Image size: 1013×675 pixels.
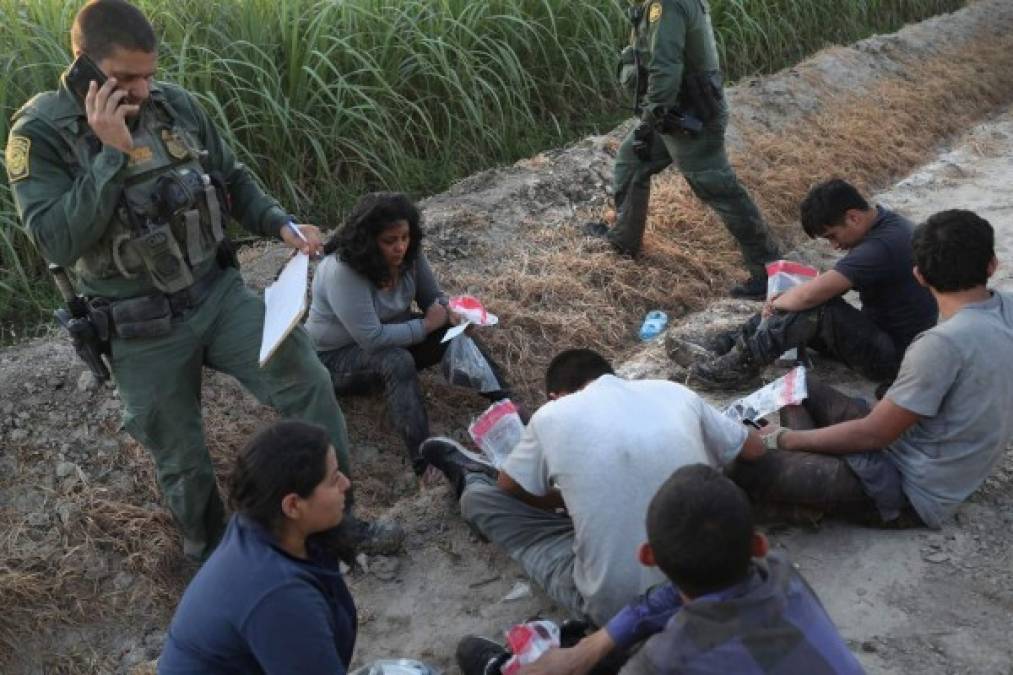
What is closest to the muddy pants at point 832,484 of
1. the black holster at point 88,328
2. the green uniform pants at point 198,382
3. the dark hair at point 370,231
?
the green uniform pants at point 198,382

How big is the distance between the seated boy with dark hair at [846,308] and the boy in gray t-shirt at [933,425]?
66cm

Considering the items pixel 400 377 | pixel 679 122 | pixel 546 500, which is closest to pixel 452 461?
pixel 400 377

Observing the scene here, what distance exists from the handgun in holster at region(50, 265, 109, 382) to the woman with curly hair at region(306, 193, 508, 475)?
96cm

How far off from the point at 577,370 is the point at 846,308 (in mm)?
1474

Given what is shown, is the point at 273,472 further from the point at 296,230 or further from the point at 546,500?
the point at 296,230

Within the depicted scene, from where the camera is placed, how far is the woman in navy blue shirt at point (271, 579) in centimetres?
206

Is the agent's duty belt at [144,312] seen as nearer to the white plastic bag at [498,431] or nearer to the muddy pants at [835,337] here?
the white plastic bag at [498,431]

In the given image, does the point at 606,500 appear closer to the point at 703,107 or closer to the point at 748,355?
the point at 748,355

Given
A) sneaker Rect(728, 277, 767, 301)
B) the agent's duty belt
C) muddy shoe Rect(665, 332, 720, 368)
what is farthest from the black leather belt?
→ sneaker Rect(728, 277, 767, 301)

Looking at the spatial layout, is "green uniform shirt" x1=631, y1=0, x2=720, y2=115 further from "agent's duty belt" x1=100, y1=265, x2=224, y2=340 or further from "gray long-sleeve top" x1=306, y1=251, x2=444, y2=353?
"agent's duty belt" x1=100, y1=265, x2=224, y2=340

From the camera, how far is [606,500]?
2578mm

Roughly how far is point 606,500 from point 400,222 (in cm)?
153

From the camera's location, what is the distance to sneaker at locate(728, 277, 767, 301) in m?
5.20

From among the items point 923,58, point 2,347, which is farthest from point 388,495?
point 923,58
